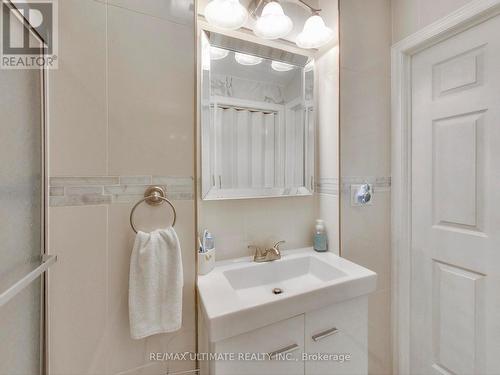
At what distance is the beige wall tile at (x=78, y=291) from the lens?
68 cm

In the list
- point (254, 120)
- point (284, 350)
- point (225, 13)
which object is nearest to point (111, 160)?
point (254, 120)

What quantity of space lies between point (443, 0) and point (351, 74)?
1.58ft

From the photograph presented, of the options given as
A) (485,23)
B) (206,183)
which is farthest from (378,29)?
(206,183)

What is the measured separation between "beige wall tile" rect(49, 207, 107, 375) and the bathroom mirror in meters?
0.45

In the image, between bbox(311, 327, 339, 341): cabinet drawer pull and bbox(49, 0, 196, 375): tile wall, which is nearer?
bbox(49, 0, 196, 375): tile wall

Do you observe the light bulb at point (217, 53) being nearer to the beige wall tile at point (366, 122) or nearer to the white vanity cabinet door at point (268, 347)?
the beige wall tile at point (366, 122)

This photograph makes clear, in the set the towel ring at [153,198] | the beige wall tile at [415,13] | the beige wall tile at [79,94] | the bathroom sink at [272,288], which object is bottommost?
the bathroom sink at [272,288]

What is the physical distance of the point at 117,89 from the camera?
2.43 feet

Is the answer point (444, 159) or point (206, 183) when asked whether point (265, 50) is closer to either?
point (206, 183)

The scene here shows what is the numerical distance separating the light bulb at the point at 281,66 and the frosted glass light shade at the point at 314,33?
0.13 meters

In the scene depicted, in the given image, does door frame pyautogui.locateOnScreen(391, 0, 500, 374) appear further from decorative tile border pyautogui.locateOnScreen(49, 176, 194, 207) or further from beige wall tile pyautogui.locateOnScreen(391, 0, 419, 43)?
decorative tile border pyautogui.locateOnScreen(49, 176, 194, 207)

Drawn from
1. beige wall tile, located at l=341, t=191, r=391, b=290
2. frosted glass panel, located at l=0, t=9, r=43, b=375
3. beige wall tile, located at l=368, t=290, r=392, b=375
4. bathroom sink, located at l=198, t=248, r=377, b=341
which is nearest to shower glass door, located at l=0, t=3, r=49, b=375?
frosted glass panel, located at l=0, t=9, r=43, b=375

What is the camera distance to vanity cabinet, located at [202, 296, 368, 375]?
75cm

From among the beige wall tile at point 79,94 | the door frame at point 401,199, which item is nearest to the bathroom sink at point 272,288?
the door frame at point 401,199
